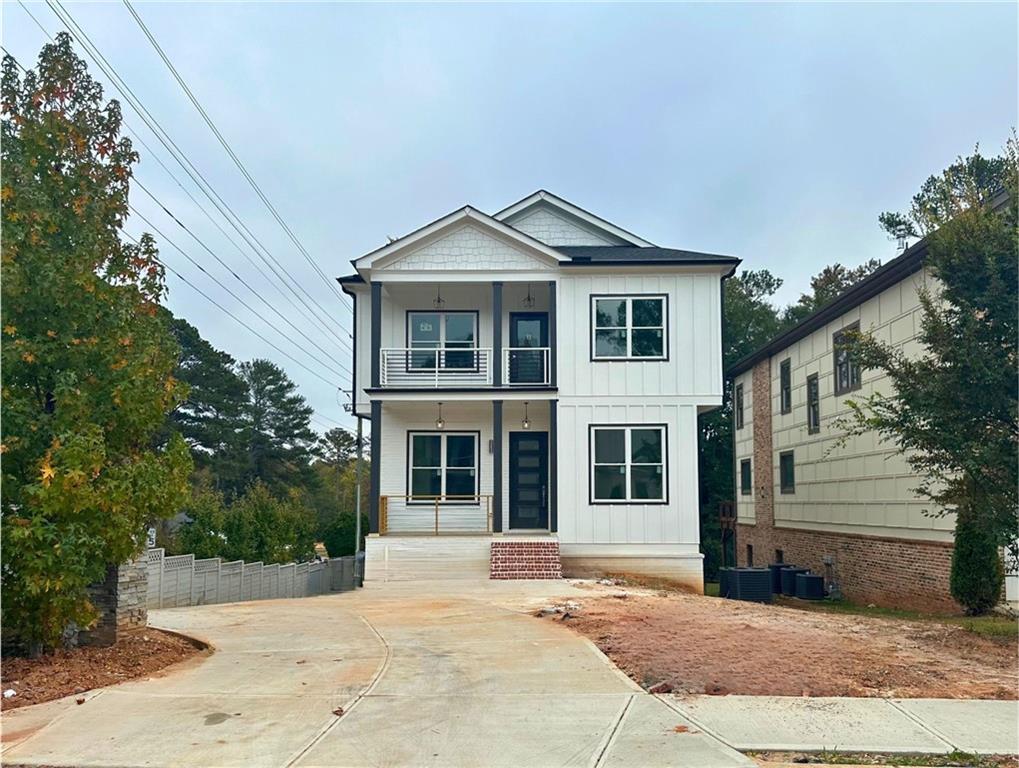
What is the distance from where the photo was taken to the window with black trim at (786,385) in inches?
1017

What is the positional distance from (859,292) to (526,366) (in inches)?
300

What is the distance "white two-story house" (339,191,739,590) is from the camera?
1928 cm

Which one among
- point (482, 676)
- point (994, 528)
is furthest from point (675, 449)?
point (482, 676)

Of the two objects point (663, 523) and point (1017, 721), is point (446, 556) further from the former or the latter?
point (1017, 721)

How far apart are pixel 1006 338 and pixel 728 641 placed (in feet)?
15.1

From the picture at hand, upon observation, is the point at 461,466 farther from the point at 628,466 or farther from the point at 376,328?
the point at 628,466

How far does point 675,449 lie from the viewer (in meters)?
19.4

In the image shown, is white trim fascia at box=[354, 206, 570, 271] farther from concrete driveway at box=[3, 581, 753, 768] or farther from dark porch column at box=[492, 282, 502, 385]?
concrete driveway at box=[3, 581, 753, 768]

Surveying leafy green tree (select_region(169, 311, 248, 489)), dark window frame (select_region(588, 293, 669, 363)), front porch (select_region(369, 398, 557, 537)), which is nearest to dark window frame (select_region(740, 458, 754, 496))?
front porch (select_region(369, 398, 557, 537))

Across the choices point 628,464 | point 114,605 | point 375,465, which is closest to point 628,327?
point 628,464

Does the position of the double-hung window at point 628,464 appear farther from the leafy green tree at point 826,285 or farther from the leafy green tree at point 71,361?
the leafy green tree at point 826,285

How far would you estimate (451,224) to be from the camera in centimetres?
1991

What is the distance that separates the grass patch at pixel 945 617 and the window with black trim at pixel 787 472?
496 centimetres

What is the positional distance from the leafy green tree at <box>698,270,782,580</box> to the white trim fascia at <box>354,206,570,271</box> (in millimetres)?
17867
